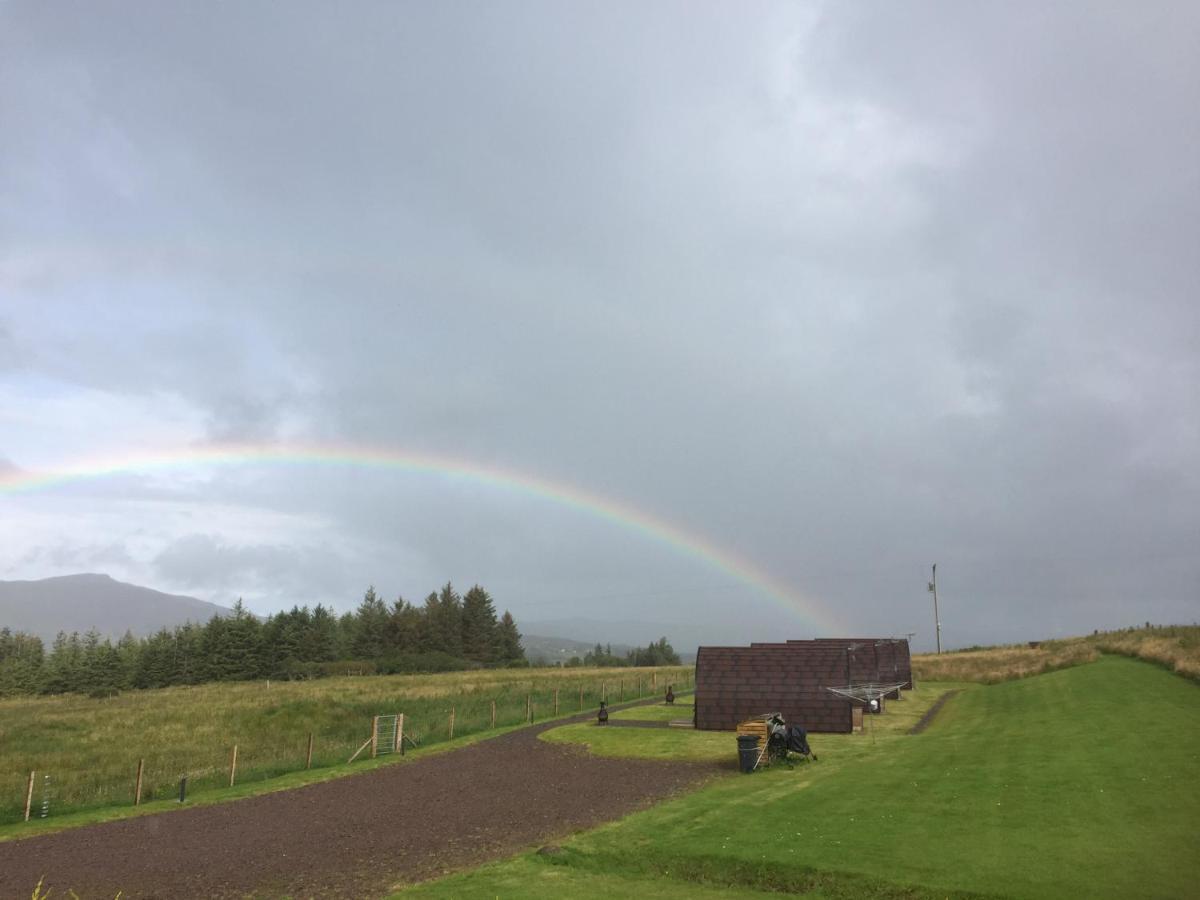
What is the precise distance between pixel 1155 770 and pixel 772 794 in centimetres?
887

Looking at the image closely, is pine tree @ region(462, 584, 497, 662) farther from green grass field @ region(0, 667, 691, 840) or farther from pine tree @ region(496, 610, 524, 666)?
green grass field @ region(0, 667, 691, 840)

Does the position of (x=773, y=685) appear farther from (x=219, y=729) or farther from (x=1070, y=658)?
(x=219, y=729)

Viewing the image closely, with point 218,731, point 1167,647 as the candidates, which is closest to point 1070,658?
point 1167,647

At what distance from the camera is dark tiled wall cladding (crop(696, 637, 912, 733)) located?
31.6 metres

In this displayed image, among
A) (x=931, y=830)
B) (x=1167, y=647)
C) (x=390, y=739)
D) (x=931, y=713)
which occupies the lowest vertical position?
(x=390, y=739)

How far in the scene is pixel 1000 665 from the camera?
163 feet

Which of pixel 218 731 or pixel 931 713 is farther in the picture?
pixel 218 731

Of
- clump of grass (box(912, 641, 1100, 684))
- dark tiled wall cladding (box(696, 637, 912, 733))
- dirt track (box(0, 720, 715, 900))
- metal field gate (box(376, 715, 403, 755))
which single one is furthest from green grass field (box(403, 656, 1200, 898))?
clump of grass (box(912, 641, 1100, 684))

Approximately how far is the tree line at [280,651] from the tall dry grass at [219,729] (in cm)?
3107

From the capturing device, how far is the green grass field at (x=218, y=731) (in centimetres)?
2500

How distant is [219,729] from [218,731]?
0.81 m

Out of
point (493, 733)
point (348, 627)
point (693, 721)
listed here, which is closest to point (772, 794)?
point (693, 721)

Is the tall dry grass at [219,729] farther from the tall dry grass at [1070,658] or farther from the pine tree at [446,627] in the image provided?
the pine tree at [446,627]

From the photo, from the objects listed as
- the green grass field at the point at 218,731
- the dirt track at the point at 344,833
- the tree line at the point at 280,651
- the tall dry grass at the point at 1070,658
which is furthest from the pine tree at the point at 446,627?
the dirt track at the point at 344,833
